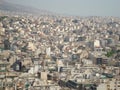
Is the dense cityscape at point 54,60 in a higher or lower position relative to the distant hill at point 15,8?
lower

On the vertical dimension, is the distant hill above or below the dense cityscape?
above

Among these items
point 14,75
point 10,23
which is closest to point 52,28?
point 10,23

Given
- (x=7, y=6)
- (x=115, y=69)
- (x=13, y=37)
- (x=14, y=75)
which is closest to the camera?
(x=14, y=75)

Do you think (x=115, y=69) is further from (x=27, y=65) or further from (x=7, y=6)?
(x=7, y=6)

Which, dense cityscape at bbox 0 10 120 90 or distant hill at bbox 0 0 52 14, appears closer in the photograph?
dense cityscape at bbox 0 10 120 90

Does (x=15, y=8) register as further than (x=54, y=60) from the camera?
Yes

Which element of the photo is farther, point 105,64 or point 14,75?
point 105,64

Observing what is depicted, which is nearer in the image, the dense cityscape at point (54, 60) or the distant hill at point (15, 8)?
the dense cityscape at point (54, 60)

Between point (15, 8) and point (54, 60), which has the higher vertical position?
point (15, 8)

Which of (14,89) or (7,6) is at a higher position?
(7,6)

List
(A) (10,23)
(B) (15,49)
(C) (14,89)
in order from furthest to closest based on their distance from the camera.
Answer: (A) (10,23)
(B) (15,49)
(C) (14,89)

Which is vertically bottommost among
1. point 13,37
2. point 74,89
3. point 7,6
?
point 74,89
